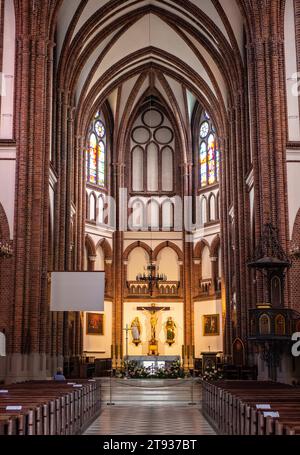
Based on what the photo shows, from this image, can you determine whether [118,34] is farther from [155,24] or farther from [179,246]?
[179,246]

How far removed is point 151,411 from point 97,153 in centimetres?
2651

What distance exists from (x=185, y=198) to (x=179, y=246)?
10.2 ft

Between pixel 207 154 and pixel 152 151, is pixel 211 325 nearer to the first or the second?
pixel 207 154

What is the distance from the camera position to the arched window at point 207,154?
136 feet

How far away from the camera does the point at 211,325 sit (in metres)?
40.0

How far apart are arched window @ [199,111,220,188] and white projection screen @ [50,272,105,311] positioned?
908 inches

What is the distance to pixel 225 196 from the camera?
120 feet

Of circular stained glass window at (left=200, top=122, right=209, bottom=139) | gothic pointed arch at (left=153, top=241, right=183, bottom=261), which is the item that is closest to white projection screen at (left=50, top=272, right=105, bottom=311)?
gothic pointed arch at (left=153, top=241, right=183, bottom=261)

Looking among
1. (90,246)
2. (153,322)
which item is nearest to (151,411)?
(153,322)

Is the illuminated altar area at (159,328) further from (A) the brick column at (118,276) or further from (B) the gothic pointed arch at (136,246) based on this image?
(B) the gothic pointed arch at (136,246)

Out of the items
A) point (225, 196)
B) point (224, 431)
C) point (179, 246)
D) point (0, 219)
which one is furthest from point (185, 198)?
point (224, 431)

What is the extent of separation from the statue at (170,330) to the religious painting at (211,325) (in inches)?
78.1
